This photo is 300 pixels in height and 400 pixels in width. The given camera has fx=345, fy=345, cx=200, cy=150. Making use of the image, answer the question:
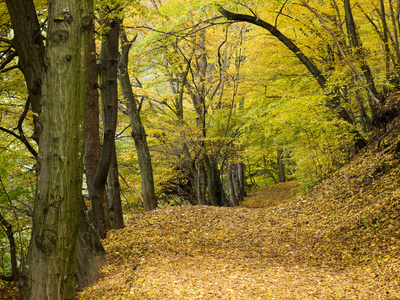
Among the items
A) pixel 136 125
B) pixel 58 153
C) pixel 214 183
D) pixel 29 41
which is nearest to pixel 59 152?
pixel 58 153

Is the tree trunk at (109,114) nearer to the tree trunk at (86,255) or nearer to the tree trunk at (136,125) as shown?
the tree trunk at (86,255)

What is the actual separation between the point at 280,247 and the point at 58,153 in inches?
211

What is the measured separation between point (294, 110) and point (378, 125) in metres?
2.27

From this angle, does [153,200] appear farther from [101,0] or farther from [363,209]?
[101,0]

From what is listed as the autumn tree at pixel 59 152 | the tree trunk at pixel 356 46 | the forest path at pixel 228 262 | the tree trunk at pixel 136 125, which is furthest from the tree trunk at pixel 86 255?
the tree trunk at pixel 356 46

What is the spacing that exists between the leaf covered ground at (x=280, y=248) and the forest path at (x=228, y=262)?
0.01 metres

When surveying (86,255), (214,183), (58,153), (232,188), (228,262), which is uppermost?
(58,153)

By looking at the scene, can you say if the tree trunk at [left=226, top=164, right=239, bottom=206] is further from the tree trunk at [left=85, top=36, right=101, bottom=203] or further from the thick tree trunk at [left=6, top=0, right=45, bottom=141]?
the thick tree trunk at [left=6, top=0, right=45, bottom=141]

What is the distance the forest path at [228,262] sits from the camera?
4215 mm

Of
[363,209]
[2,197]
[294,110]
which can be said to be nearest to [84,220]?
[2,197]

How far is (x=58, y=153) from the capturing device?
2990mm

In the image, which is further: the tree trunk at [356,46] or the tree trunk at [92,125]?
the tree trunk at [356,46]

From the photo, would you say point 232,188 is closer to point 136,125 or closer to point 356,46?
point 136,125

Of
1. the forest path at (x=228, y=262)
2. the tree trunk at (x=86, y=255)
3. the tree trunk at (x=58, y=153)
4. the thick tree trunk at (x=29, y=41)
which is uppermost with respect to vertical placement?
the thick tree trunk at (x=29, y=41)
